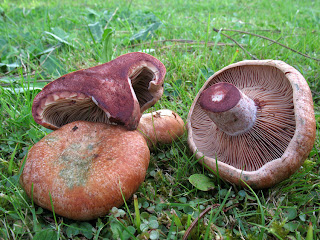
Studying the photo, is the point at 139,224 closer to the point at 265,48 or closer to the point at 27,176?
the point at 27,176

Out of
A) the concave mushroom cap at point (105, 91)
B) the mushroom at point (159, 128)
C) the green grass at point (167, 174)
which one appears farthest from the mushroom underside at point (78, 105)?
the green grass at point (167, 174)

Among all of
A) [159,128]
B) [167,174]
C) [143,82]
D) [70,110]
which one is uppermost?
[143,82]

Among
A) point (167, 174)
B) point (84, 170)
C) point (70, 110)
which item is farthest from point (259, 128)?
point (70, 110)

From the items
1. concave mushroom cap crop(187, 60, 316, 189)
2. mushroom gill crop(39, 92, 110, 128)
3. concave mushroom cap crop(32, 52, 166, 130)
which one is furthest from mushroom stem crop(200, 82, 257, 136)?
mushroom gill crop(39, 92, 110, 128)

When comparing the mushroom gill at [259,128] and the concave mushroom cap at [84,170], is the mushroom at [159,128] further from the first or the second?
the concave mushroom cap at [84,170]

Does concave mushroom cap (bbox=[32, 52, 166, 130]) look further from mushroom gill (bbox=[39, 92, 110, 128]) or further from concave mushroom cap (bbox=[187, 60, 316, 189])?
concave mushroom cap (bbox=[187, 60, 316, 189])

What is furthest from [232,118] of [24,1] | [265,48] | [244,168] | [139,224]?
[24,1]

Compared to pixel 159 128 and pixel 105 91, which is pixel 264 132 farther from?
pixel 105 91
